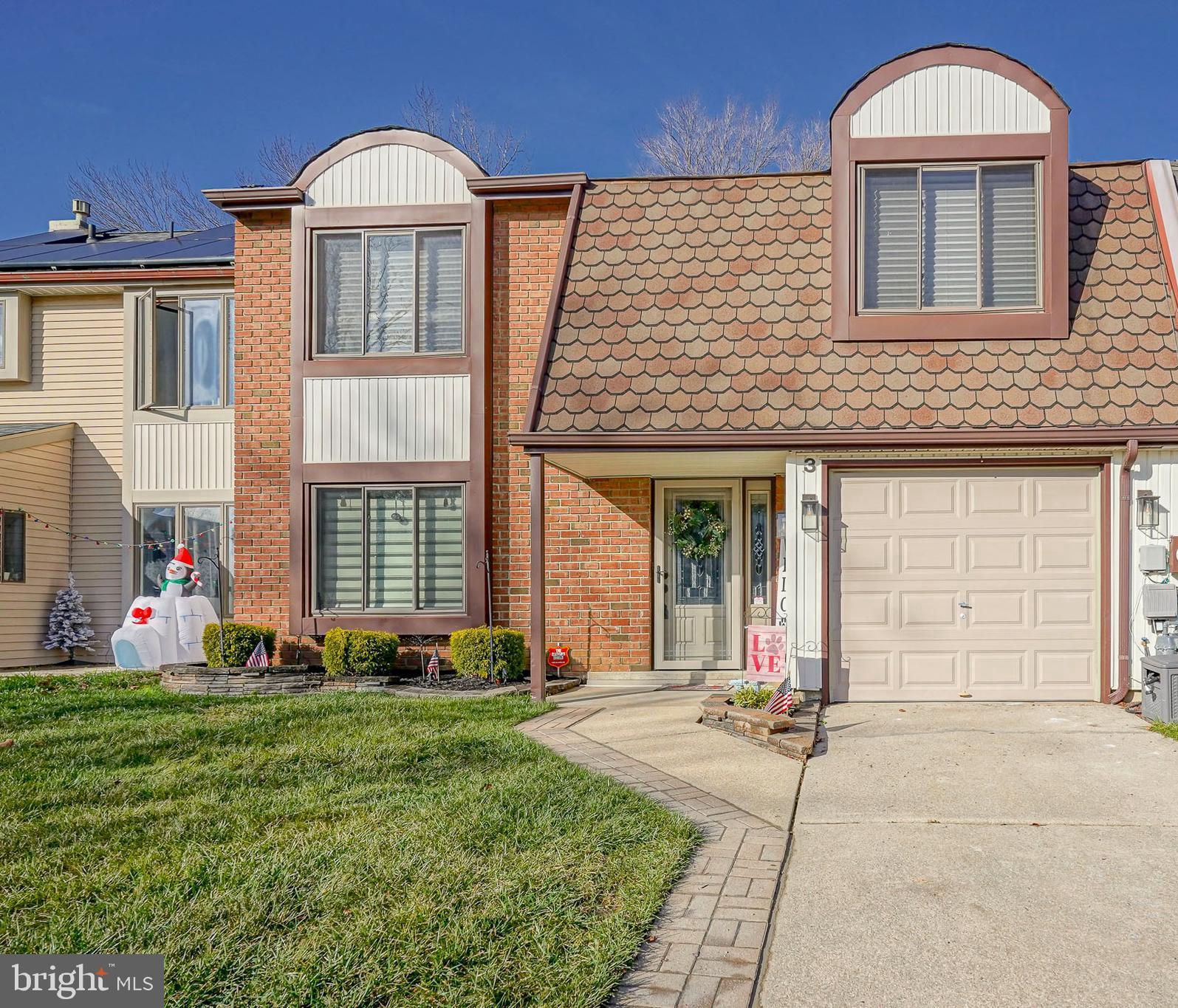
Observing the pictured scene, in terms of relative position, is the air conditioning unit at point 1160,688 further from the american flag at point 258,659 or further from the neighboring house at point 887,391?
the american flag at point 258,659

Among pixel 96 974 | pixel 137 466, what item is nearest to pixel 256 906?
pixel 96 974

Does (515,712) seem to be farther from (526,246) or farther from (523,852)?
(526,246)

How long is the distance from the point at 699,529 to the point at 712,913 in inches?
292

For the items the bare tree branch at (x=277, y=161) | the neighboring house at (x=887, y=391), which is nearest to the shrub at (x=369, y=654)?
the neighboring house at (x=887, y=391)

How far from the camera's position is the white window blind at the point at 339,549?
1106 centimetres

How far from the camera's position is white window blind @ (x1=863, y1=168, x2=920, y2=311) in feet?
29.7

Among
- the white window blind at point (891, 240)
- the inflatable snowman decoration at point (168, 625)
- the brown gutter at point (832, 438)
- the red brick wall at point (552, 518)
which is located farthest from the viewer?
the inflatable snowman decoration at point (168, 625)

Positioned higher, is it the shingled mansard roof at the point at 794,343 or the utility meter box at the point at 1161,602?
the shingled mansard roof at the point at 794,343

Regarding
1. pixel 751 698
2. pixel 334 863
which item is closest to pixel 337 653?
pixel 751 698

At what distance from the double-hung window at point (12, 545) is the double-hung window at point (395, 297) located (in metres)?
5.04

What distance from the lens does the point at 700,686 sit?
10.4m

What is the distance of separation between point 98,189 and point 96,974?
91.5 feet

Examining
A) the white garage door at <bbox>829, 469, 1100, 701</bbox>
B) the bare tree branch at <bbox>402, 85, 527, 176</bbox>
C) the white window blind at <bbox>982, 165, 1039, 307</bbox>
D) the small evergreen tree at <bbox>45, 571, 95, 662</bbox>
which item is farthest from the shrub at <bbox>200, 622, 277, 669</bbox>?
the bare tree branch at <bbox>402, 85, 527, 176</bbox>

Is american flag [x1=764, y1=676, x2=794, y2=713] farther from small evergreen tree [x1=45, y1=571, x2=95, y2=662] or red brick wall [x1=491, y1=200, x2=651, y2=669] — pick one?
small evergreen tree [x1=45, y1=571, x2=95, y2=662]
